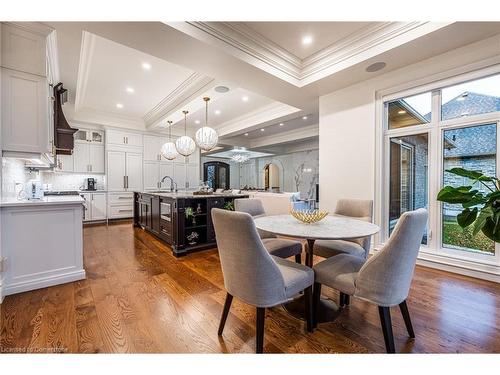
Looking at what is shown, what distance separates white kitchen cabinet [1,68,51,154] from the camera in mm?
2131

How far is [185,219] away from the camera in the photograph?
3.37 m

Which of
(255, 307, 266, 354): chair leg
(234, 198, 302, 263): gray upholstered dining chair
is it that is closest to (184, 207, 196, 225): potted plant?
(234, 198, 302, 263): gray upholstered dining chair

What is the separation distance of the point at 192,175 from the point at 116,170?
2.17 m

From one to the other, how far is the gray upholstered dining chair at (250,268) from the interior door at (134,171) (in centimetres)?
579

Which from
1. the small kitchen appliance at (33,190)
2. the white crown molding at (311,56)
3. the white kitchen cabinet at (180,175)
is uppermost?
the white crown molding at (311,56)

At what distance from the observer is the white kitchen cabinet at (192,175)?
7.32 metres

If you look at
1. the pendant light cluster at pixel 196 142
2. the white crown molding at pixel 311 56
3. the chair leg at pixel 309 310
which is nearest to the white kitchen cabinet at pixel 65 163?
the pendant light cluster at pixel 196 142

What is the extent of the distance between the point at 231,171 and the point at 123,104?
6.94 m

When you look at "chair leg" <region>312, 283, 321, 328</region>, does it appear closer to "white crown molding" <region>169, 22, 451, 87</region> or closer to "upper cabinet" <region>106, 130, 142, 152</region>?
"white crown molding" <region>169, 22, 451, 87</region>

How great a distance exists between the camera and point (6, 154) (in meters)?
2.17

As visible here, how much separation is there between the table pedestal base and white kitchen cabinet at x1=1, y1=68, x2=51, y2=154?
114 inches

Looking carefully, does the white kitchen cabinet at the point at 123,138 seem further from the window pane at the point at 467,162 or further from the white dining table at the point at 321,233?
the window pane at the point at 467,162

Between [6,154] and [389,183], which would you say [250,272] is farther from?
[389,183]

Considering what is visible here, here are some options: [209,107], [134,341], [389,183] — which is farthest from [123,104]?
[389,183]
